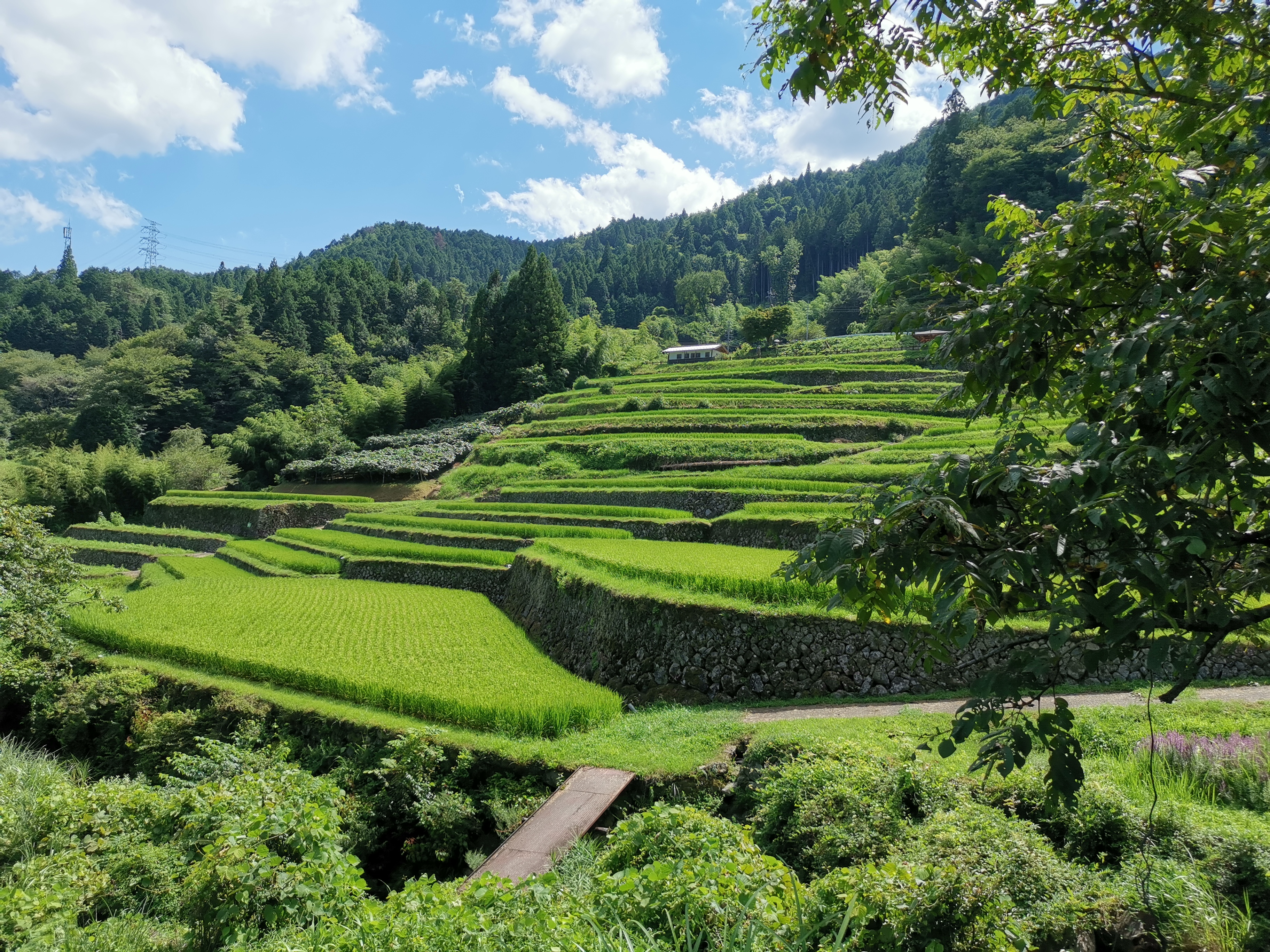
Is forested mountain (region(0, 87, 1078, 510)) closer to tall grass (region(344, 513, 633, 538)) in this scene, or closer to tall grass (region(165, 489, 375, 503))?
tall grass (region(165, 489, 375, 503))

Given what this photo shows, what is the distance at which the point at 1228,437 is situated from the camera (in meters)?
2.22

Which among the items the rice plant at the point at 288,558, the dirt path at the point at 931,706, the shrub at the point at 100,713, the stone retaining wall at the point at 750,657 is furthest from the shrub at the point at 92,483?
the dirt path at the point at 931,706

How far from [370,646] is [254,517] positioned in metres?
25.8

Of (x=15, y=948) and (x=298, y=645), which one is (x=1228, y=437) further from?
(x=298, y=645)

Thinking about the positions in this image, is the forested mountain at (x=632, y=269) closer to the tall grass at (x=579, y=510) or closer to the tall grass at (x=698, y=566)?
the tall grass at (x=579, y=510)

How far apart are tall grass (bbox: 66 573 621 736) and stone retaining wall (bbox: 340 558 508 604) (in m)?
0.56

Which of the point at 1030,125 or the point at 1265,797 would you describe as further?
the point at 1030,125

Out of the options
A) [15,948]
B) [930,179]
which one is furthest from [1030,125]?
[15,948]

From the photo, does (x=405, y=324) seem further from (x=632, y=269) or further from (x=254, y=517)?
(x=254, y=517)

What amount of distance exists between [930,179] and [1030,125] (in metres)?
10.8

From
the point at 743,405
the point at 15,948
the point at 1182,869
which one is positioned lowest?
the point at 15,948

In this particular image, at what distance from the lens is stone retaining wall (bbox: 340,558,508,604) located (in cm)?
2075

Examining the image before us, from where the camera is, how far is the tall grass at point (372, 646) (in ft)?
35.9

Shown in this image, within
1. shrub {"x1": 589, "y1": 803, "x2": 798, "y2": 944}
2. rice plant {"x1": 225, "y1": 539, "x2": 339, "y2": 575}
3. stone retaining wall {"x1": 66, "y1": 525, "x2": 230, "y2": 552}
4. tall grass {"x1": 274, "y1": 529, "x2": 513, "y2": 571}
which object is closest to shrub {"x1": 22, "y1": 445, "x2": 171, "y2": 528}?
stone retaining wall {"x1": 66, "y1": 525, "x2": 230, "y2": 552}
